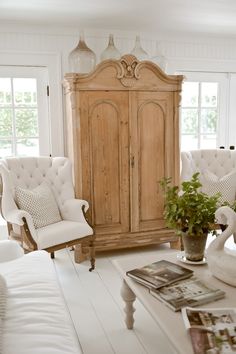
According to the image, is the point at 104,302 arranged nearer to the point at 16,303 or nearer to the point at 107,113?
the point at 16,303

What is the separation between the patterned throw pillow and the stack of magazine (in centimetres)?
140

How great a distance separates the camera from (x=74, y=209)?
321 centimetres

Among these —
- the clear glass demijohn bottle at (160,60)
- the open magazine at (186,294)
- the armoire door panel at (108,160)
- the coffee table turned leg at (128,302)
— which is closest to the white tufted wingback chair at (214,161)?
the armoire door panel at (108,160)

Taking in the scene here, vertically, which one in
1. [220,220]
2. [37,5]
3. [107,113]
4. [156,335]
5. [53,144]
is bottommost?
[156,335]

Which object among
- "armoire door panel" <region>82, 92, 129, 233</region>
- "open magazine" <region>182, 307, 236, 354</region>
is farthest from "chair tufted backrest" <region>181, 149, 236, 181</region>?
"open magazine" <region>182, 307, 236, 354</region>

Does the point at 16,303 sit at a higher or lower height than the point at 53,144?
lower

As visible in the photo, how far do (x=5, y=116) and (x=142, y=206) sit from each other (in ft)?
5.81

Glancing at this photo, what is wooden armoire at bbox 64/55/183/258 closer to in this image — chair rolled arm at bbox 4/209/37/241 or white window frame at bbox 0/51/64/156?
white window frame at bbox 0/51/64/156

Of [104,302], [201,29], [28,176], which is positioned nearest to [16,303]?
[104,302]

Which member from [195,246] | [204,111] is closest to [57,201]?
[195,246]

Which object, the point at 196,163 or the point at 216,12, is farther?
the point at 196,163

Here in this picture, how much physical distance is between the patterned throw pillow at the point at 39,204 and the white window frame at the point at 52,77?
2.58ft

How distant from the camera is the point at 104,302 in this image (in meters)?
2.56

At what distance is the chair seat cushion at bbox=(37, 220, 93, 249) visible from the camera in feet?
9.15
